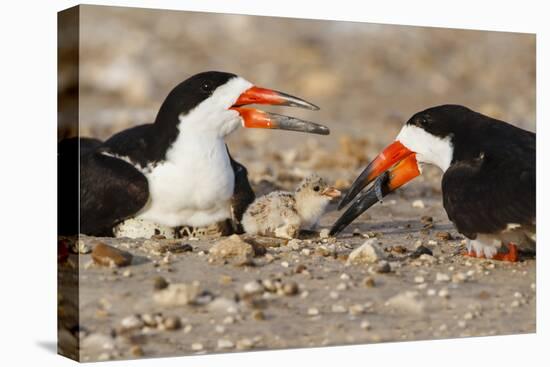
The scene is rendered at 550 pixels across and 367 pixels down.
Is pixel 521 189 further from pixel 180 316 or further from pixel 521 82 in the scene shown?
pixel 180 316

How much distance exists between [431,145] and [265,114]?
120 centimetres

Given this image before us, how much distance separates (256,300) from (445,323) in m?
1.40

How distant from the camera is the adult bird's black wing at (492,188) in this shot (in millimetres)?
6641

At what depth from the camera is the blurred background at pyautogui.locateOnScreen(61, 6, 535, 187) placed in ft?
26.5

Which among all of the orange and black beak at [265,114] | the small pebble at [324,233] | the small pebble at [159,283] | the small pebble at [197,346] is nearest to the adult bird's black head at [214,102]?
the orange and black beak at [265,114]

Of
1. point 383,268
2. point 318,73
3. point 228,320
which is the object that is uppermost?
point 318,73

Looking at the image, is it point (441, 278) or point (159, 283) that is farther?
point (441, 278)

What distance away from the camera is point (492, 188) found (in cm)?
664

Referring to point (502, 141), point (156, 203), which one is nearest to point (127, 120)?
point (156, 203)

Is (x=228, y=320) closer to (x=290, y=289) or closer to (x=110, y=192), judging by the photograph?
(x=290, y=289)

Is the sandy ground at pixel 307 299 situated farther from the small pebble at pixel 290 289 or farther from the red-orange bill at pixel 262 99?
the red-orange bill at pixel 262 99

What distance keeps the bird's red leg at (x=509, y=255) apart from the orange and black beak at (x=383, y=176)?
82 cm

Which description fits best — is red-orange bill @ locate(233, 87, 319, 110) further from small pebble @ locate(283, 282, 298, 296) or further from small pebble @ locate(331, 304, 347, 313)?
small pebble @ locate(331, 304, 347, 313)

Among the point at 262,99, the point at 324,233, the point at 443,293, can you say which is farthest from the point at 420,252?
the point at 262,99
